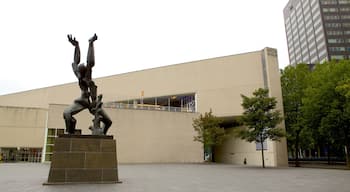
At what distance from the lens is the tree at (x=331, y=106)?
2112 cm

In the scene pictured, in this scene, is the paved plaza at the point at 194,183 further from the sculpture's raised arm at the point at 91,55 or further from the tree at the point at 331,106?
the tree at the point at 331,106

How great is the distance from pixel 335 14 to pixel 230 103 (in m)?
75.1

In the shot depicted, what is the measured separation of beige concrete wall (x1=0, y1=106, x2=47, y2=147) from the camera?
114 feet

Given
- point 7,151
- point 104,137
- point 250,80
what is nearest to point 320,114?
point 250,80

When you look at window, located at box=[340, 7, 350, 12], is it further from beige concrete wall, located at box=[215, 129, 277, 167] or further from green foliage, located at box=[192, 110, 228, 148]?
green foliage, located at box=[192, 110, 228, 148]

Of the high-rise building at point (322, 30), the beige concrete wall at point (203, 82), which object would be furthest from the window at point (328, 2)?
the beige concrete wall at point (203, 82)

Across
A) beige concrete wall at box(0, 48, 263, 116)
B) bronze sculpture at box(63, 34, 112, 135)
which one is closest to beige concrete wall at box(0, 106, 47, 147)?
beige concrete wall at box(0, 48, 263, 116)

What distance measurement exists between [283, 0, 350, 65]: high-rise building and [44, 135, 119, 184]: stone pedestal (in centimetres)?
7882

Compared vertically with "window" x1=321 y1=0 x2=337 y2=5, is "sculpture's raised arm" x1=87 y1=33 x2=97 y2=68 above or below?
below

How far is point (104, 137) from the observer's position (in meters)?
10.7

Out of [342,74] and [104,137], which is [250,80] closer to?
[342,74]

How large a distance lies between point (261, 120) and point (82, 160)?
17476 mm

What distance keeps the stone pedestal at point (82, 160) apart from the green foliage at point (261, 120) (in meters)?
16.0

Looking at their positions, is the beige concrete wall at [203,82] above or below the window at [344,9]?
below
